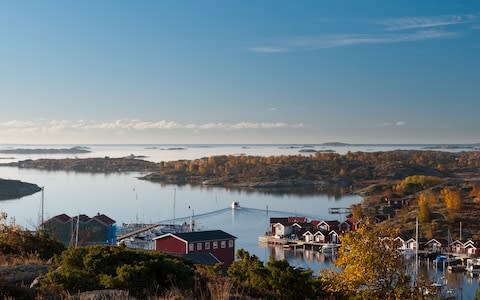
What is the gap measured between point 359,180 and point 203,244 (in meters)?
47.0

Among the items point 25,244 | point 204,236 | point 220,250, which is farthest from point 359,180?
point 25,244

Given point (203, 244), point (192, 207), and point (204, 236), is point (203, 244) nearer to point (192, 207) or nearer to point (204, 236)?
point (204, 236)

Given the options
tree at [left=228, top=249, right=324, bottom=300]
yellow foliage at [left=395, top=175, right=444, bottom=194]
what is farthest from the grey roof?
yellow foliage at [left=395, top=175, right=444, bottom=194]

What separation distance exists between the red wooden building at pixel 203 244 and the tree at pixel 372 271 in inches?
496

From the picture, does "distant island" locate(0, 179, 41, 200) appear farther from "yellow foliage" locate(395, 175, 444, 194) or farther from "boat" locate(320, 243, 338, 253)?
"yellow foliage" locate(395, 175, 444, 194)

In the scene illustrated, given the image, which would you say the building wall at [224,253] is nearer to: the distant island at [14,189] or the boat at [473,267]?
the boat at [473,267]

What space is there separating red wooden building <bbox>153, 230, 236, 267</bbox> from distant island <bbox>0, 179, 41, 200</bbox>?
26.3m

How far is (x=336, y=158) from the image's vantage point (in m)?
75.8

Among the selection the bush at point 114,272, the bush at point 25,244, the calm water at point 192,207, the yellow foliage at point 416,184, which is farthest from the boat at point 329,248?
the yellow foliage at point 416,184

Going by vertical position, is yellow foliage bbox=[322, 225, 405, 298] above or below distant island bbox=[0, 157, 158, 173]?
above

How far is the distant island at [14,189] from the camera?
1678 inches

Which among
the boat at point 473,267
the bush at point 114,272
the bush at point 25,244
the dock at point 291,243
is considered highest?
the bush at point 114,272

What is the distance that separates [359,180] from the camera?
209 feet

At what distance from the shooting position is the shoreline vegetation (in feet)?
102
